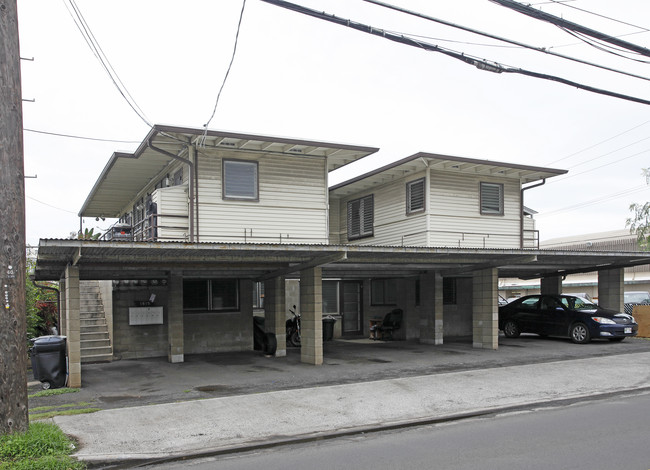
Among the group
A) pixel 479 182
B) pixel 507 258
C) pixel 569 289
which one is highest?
pixel 479 182

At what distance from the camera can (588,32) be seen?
8977 millimetres

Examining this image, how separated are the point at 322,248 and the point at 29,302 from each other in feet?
33.9

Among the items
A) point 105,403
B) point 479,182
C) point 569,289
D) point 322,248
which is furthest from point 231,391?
point 569,289

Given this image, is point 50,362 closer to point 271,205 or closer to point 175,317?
point 175,317

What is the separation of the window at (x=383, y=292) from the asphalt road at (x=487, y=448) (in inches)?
615

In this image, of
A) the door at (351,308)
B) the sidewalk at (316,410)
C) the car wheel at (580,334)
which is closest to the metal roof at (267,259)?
the car wheel at (580,334)

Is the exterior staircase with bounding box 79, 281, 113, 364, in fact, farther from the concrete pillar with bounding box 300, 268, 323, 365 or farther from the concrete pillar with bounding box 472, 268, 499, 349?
the concrete pillar with bounding box 472, 268, 499, 349

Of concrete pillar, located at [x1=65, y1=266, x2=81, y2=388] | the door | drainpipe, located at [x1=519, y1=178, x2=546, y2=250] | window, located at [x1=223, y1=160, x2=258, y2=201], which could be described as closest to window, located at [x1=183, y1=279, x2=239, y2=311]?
window, located at [x1=223, y1=160, x2=258, y2=201]

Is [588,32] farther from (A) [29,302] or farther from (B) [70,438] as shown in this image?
(A) [29,302]

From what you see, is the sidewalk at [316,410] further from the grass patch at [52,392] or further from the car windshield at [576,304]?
the car windshield at [576,304]

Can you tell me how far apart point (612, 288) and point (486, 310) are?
6.48 m

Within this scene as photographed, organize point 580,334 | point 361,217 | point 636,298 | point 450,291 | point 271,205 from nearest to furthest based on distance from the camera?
point 271,205
point 580,334
point 361,217
point 450,291
point 636,298

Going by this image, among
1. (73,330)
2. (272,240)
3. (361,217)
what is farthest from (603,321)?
(73,330)

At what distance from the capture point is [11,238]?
23.8ft
